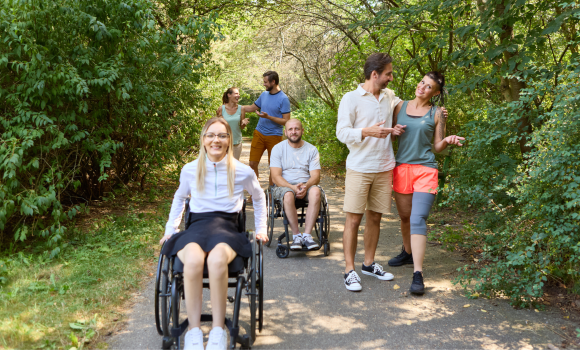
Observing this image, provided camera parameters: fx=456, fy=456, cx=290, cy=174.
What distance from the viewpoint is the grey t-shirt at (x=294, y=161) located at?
4.96 metres

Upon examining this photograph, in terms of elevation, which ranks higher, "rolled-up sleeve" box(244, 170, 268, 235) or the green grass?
"rolled-up sleeve" box(244, 170, 268, 235)

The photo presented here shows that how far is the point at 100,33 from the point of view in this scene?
4652mm

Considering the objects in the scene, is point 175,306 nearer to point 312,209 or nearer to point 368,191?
point 368,191

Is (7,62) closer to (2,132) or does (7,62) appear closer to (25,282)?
(2,132)

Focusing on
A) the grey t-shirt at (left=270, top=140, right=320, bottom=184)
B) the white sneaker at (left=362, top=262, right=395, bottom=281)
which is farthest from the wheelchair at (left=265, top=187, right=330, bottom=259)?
the white sneaker at (left=362, top=262, right=395, bottom=281)

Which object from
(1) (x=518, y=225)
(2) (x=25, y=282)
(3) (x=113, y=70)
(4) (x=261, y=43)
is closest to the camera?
(1) (x=518, y=225)

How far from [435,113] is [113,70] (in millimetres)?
3250

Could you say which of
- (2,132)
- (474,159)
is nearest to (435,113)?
(474,159)

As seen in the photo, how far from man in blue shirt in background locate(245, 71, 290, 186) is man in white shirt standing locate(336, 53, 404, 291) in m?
2.53

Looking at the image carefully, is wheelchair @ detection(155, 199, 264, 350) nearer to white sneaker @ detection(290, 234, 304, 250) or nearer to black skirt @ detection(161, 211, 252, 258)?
black skirt @ detection(161, 211, 252, 258)

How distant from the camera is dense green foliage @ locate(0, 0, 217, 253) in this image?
4207 millimetres

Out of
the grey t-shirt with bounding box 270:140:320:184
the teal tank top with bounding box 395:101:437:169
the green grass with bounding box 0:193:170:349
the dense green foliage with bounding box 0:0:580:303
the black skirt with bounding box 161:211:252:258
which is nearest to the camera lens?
the black skirt with bounding box 161:211:252:258

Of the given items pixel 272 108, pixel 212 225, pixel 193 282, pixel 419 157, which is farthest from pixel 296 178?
pixel 193 282

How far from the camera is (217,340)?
2.62m
